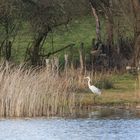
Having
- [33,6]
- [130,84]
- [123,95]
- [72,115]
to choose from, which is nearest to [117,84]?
[130,84]

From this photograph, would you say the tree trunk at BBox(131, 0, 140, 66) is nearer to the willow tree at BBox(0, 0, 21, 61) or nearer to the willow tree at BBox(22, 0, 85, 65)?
the willow tree at BBox(22, 0, 85, 65)

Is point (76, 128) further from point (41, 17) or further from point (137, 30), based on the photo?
point (137, 30)

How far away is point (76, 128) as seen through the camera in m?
22.3

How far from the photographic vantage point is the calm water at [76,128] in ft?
67.8

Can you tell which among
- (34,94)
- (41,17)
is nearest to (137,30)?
(41,17)

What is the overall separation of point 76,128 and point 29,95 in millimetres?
2518

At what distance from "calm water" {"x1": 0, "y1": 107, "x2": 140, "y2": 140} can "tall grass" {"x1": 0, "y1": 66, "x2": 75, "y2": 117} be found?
2.04 feet

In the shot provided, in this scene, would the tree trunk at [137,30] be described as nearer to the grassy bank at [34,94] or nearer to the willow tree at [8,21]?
the willow tree at [8,21]

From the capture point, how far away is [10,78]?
24391 millimetres

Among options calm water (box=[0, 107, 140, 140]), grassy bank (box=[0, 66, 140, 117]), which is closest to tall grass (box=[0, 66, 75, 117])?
grassy bank (box=[0, 66, 140, 117])

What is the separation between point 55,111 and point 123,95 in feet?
19.5

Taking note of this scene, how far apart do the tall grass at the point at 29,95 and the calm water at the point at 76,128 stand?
2.04ft

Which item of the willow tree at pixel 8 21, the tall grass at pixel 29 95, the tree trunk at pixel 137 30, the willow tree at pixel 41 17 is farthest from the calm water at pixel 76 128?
the tree trunk at pixel 137 30

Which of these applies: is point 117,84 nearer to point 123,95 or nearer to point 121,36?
point 123,95
